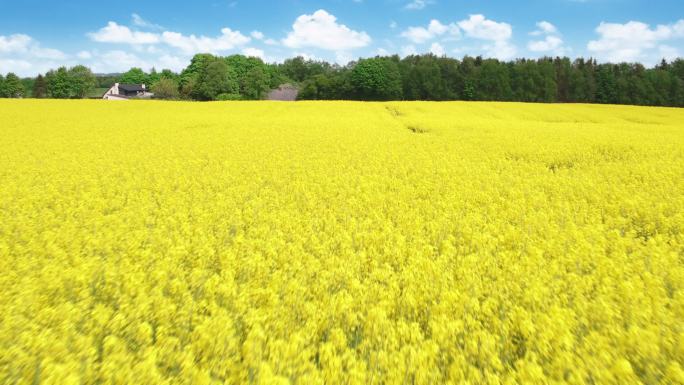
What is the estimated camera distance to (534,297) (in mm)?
3309

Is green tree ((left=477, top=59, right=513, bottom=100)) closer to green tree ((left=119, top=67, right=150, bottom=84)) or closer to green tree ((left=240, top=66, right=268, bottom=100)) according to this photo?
green tree ((left=240, top=66, right=268, bottom=100))

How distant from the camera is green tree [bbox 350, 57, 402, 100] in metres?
64.6

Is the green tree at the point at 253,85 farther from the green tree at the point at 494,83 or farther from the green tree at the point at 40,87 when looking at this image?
the green tree at the point at 40,87

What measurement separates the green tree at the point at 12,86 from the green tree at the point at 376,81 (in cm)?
8958

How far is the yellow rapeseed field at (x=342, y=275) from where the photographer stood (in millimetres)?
2566

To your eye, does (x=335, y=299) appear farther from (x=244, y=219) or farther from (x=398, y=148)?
(x=398, y=148)

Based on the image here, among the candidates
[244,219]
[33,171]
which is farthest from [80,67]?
[244,219]

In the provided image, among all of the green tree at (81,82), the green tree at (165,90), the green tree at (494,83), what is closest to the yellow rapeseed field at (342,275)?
the green tree at (494,83)

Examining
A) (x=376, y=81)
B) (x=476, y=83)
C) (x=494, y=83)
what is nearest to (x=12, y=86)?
(x=376, y=81)

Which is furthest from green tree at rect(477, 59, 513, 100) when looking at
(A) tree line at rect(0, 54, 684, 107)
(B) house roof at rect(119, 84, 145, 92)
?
(B) house roof at rect(119, 84, 145, 92)

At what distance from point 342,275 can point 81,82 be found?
354 feet

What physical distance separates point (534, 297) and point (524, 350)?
24.0 inches

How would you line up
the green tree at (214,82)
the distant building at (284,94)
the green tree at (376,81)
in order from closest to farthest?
the green tree at (376,81)
the green tree at (214,82)
the distant building at (284,94)

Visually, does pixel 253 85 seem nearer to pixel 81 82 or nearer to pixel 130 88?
pixel 81 82
